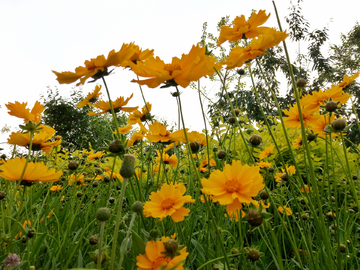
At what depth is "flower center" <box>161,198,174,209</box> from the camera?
61 centimetres

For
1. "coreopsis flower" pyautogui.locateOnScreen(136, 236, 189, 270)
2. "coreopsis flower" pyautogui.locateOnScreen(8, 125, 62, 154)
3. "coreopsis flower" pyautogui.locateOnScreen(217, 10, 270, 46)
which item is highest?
"coreopsis flower" pyautogui.locateOnScreen(217, 10, 270, 46)

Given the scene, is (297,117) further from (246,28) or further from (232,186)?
(232,186)

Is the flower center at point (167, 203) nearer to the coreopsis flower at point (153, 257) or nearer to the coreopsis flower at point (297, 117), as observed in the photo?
the coreopsis flower at point (153, 257)

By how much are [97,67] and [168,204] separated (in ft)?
1.14

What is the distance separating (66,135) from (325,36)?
363 inches

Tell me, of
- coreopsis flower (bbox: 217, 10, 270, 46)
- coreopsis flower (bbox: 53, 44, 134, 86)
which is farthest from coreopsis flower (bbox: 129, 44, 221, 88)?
coreopsis flower (bbox: 217, 10, 270, 46)

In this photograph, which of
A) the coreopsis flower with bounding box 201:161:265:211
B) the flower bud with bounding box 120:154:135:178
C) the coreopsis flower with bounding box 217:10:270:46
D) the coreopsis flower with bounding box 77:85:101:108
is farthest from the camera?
the coreopsis flower with bounding box 77:85:101:108

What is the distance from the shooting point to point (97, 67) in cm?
55

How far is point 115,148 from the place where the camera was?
0.48 meters

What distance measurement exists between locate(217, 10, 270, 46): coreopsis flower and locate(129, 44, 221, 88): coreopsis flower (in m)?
0.26

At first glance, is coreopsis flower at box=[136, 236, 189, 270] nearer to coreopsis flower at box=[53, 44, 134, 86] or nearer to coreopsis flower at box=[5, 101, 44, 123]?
coreopsis flower at box=[53, 44, 134, 86]

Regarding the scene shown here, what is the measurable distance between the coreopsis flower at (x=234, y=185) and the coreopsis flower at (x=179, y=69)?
0.68ft

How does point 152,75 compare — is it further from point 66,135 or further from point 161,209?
point 66,135

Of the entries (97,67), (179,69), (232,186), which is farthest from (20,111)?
(232,186)
